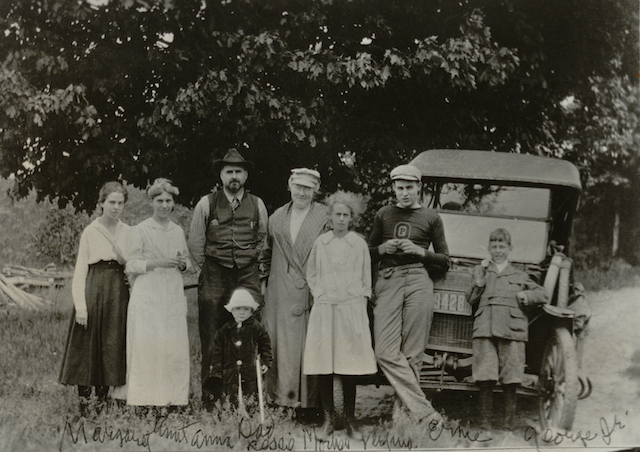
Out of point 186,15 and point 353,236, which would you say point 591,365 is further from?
point 186,15

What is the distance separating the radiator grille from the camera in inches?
196

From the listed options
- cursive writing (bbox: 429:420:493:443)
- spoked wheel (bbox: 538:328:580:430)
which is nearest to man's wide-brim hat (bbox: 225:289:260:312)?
cursive writing (bbox: 429:420:493:443)

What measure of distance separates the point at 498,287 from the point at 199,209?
→ 2564 millimetres

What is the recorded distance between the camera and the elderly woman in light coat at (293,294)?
478 centimetres

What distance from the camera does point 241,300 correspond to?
176 inches

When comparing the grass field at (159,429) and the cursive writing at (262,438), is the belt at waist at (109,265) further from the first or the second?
the cursive writing at (262,438)

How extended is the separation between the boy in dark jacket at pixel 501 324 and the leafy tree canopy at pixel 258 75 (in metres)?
2.86

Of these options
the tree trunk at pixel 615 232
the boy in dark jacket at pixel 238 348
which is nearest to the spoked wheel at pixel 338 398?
the boy in dark jacket at pixel 238 348

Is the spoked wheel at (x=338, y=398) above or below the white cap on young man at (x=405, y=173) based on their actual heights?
below

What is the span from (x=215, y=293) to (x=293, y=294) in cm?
66

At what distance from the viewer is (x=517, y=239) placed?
560cm

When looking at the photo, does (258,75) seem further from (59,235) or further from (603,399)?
(603,399)

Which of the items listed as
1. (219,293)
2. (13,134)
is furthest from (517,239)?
(13,134)

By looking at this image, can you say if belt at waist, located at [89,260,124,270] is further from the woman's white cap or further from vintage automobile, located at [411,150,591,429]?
vintage automobile, located at [411,150,591,429]
